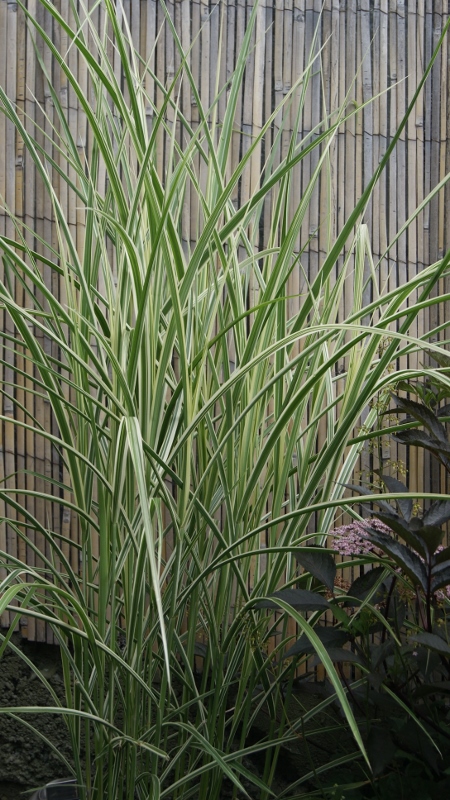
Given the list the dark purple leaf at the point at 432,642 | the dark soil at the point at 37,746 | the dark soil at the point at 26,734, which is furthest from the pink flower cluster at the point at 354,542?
the dark soil at the point at 26,734

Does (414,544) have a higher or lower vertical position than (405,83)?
lower

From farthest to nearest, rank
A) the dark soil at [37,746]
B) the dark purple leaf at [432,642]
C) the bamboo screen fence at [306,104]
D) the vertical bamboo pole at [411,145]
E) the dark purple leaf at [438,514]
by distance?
the vertical bamboo pole at [411,145] → the bamboo screen fence at [306,104] → the dark soil at [37,746] → the dark purple leaf at [438,514] → the dark purple leaf at [432,642]

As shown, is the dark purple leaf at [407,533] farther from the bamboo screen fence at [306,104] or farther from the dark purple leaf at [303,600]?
the bamboo screen fence at [306,104]

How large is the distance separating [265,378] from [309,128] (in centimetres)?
82

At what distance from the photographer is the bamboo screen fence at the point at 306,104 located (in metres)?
1.66

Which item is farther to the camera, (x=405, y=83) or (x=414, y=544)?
(x=405, y=83)

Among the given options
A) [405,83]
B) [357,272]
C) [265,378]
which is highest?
[405,83]

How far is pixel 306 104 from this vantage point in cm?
176

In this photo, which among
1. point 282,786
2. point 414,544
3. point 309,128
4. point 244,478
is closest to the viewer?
point 414,544

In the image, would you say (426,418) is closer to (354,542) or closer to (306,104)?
(354,542)

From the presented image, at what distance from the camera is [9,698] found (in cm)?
156

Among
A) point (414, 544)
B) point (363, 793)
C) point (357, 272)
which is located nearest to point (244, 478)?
point (414, 544)

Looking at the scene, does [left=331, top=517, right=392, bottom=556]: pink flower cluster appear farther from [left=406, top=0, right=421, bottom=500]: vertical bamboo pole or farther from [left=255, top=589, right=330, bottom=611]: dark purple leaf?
[left=406, top=0, right=421, bottom=500]: vertical bamboo pole

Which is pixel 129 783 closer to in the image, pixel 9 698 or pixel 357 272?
pixel 9 698
